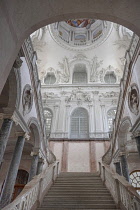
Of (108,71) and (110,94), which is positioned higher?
(108,71)

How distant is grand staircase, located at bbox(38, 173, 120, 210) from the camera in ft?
15.7

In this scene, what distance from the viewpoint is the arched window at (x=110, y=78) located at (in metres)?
18.7

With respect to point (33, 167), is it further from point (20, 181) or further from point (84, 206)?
point (84, 206)

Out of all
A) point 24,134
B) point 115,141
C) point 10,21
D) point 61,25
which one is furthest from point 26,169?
point 61,25

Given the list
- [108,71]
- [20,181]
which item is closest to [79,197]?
[20,181]

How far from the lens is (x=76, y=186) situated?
21.7 feet

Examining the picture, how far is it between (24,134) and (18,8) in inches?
212

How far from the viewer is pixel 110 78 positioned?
19.0m

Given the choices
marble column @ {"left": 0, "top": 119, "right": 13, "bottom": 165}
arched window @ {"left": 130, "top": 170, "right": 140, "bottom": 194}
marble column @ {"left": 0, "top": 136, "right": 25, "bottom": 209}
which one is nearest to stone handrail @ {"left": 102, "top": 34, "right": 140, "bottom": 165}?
arched window @ {"left": 130, "top": 170, "right": 140, "bottom": 194}

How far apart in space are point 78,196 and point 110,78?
52.6 ft

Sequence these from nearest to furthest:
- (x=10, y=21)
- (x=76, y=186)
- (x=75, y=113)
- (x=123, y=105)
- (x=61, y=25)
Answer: (x=10, y=21), (x=76, y=186), (x=123, y=105), (x=75, y=113), (x=61, y=25)

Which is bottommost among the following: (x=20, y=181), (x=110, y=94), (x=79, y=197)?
(x=79, y=197)

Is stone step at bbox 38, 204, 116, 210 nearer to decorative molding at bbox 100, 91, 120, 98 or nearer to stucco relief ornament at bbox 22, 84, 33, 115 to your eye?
stucco relief ornament at bbox 22, 84, 33, 115

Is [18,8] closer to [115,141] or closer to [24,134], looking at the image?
[24,134]
